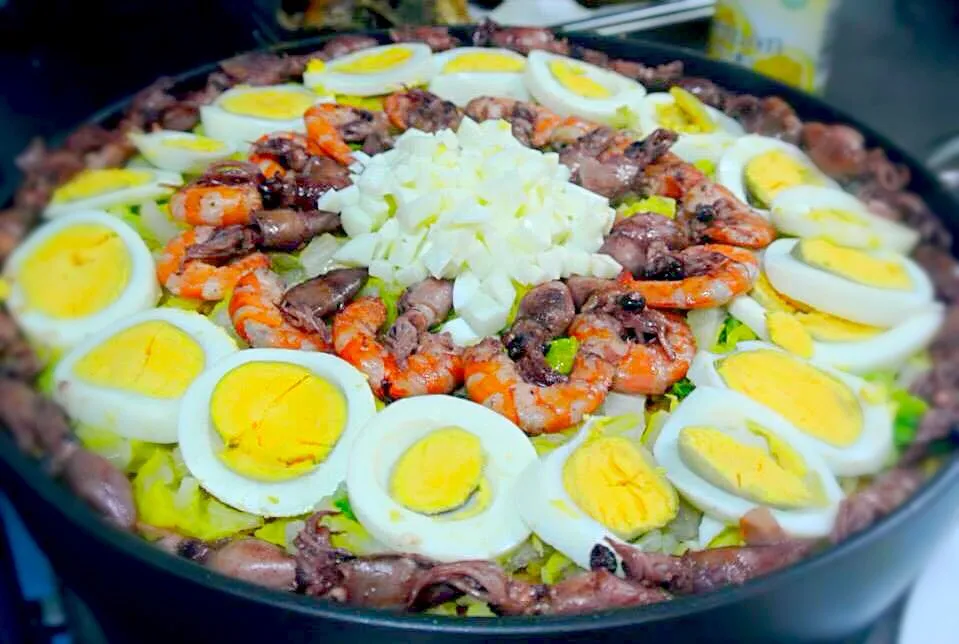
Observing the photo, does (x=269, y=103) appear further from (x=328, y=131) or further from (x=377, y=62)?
(x=377, y=62)

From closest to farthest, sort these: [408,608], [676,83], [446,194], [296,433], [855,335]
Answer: [408,608]
[296,433]
[855,335]
[446,194]
[676,83]

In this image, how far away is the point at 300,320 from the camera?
1874mm

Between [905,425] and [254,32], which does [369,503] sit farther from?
[254,32]

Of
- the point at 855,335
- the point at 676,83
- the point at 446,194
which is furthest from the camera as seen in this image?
the point at 676,83

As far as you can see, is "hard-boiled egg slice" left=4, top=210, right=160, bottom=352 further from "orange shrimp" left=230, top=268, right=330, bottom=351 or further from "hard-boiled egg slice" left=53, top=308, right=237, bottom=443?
"orange shrimp" left=230, top=268, right=330, bottom=351

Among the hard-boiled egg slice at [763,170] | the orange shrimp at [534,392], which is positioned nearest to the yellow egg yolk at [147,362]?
the orange shrimp at [534,392]

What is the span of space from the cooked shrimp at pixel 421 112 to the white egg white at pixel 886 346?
1.21 meters

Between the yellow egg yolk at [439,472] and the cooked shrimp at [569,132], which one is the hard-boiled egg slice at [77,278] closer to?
the yellow egg yolk at [439,472]

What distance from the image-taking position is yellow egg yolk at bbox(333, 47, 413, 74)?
9.07ft

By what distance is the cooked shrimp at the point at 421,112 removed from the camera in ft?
8.36

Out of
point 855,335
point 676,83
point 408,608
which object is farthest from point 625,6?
point 408,608

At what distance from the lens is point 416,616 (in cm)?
126

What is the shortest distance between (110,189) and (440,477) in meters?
1.17

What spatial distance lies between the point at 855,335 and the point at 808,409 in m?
0.24
